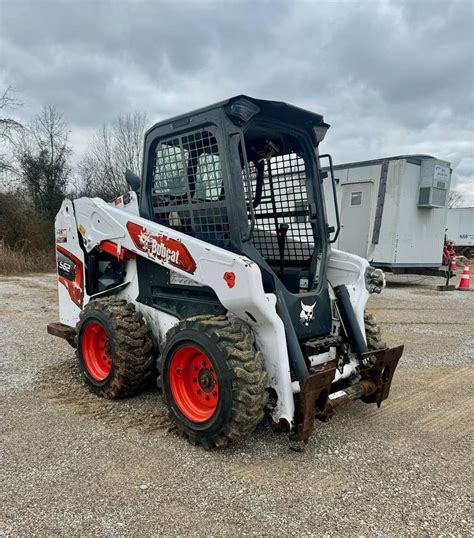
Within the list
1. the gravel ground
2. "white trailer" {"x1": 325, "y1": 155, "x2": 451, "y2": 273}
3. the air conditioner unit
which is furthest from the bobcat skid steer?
the air conditioner unit

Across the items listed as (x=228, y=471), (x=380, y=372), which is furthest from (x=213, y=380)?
(x=380, y=372)

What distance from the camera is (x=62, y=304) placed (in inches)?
211

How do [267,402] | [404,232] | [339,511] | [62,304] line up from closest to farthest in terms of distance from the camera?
1. [339,511]
2. [267,402]
3. [62,304]
4. [404,232]

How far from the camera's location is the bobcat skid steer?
3.16m

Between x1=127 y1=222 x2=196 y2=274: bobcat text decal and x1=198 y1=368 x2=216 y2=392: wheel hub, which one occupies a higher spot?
x1=127 y1=222 x2=196 y2=274: bobcat text decal

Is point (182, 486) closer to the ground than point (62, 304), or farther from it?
closer to the ground

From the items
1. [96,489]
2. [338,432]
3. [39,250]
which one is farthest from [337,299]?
[39,250]

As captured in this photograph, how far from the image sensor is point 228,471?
10.0 ft

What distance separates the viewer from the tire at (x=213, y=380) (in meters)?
3.06

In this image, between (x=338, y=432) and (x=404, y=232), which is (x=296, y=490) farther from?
(x=404, y=232)

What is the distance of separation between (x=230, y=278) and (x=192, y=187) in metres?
1.06

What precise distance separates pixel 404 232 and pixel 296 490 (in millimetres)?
10430

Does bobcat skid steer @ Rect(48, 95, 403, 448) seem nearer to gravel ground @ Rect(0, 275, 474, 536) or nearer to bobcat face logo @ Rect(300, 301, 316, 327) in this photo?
bobcat face logo @ Rect(300, 301, 316, 327)

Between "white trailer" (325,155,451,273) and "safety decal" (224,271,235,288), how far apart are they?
31.9 feet
